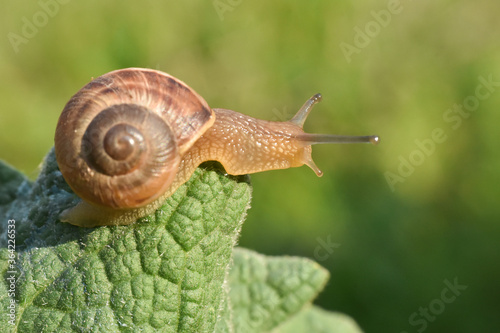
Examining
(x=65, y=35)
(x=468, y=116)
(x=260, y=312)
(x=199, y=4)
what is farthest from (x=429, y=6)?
(x=260, y=312)

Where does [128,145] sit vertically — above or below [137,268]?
above

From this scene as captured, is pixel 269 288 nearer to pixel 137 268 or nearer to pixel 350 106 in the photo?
pixel 137 268

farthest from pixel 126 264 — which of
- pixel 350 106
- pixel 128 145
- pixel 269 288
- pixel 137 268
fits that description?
pixel 350 106

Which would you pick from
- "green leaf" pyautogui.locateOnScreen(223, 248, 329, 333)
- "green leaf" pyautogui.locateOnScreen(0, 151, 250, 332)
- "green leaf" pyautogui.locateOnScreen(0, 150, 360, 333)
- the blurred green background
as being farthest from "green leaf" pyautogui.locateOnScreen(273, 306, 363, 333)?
the blurred green background

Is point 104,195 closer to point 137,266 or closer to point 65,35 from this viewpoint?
point 137,266

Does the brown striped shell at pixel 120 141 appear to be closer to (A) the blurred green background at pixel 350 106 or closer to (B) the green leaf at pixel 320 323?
(B) the green leaf at pixel 320 323

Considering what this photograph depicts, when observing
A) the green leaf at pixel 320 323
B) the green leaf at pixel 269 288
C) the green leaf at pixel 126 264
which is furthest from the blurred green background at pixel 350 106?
the green leaf at pixel 126 264
